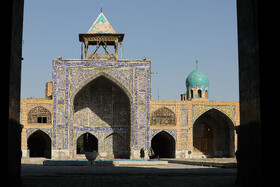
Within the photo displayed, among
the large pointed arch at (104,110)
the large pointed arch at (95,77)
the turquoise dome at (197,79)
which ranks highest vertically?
the turquoise dome at (197,79)

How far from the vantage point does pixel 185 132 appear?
2675 cm

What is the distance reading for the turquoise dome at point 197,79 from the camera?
33.5 m

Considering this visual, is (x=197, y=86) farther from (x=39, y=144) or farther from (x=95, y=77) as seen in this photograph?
(x=39, y=144)

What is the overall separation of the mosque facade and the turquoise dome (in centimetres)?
494

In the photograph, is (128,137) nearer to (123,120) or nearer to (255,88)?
(123,120)

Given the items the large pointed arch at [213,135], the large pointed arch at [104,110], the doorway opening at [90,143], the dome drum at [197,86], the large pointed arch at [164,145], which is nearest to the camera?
the large pointed arch at [104,110]

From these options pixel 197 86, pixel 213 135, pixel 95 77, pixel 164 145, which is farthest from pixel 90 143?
pixel 197 86

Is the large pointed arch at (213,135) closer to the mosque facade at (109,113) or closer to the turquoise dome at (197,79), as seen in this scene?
the mosque facade at (109,113)

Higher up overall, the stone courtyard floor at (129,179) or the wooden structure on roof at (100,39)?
the wooden structure on roof at (100,39)

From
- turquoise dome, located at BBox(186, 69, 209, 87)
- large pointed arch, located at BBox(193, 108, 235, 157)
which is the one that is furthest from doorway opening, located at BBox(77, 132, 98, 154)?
turquoise dome, located at BBox(186, 69, 209, 87)

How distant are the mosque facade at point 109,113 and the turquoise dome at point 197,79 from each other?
16.2 ft

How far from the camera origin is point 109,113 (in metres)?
27.2

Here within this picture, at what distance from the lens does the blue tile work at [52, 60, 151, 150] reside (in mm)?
25266

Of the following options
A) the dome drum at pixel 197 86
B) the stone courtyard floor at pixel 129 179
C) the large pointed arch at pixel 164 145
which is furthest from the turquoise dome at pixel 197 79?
the stone courtyard floor at pixel 129 179
